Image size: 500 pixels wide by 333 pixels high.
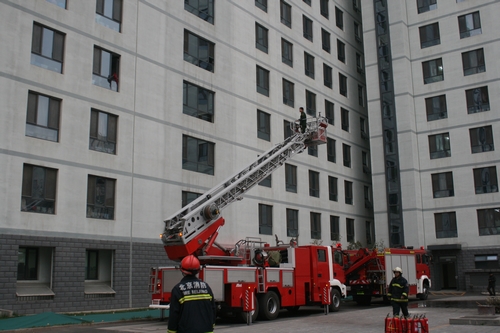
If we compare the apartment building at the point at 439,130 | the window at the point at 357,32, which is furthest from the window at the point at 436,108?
the window at the point at 357,32

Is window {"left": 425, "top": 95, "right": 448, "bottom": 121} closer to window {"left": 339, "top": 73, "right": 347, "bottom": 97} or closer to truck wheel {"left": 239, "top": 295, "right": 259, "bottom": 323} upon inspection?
window {"left": 339, "top": 73, "right": 347, "bottom": 97}

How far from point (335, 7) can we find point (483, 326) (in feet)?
118

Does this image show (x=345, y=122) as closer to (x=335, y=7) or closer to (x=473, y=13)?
(x=335, y=7)

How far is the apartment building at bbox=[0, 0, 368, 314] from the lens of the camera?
21.0m

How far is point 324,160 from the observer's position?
40688mm

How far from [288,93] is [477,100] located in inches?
624

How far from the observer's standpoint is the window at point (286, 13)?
38.7 m

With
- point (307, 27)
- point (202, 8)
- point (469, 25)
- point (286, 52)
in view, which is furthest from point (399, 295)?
point (469, 25)

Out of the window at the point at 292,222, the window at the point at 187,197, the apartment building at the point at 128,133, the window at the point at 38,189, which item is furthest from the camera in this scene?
the window at the point at 292,222

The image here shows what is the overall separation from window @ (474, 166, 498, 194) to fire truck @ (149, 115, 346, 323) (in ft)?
69.7

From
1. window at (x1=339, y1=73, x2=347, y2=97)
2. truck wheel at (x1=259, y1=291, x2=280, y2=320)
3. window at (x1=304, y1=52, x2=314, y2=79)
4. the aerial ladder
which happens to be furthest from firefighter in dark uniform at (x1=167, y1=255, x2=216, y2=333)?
window at (x1=339, y1=73, x2=347, y2=97)

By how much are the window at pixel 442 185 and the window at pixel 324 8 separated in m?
16.3

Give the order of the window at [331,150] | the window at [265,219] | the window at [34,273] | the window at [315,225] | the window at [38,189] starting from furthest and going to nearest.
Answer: the window at [331,150] < the window at [315,225] < the window at [265,219] < the window at [38,189] < the window at [34,273]

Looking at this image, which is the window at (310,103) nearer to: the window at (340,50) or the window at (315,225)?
the window at (340,50)
